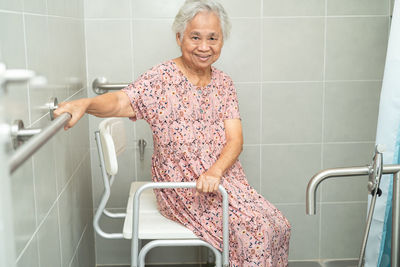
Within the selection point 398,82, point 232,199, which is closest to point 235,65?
point 232,199

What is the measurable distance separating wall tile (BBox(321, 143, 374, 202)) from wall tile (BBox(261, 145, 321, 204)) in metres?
0.07

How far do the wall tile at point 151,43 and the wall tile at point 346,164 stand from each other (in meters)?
1.01

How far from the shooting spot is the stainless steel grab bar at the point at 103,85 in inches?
99.4

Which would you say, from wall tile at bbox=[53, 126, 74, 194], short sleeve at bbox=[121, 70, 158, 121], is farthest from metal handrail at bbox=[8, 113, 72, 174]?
short sleeve at bbox=[121, 70, 158, 121]

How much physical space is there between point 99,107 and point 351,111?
1.54m

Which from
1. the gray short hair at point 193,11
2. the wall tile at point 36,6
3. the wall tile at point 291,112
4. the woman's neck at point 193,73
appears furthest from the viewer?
the wall tile at point 291,112

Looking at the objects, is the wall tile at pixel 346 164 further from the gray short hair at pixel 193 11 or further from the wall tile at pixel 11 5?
the wall tile at pixel 11 5

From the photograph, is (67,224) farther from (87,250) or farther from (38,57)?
(38,57)

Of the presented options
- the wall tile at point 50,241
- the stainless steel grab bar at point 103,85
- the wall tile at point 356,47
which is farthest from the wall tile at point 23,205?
the wall tile at point 356,47

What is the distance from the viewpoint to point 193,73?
2.15m

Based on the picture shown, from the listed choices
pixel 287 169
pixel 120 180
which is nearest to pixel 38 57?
pixel 120 180

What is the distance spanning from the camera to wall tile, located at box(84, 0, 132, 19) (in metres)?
2.59

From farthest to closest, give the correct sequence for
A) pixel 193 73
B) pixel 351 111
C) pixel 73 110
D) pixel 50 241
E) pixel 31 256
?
pixel 351 111
pixel 193 73
pixel 50 241
pixel 73 110
pixel 31 256

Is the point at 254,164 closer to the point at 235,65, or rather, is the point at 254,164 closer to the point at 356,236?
the point at 235,65
